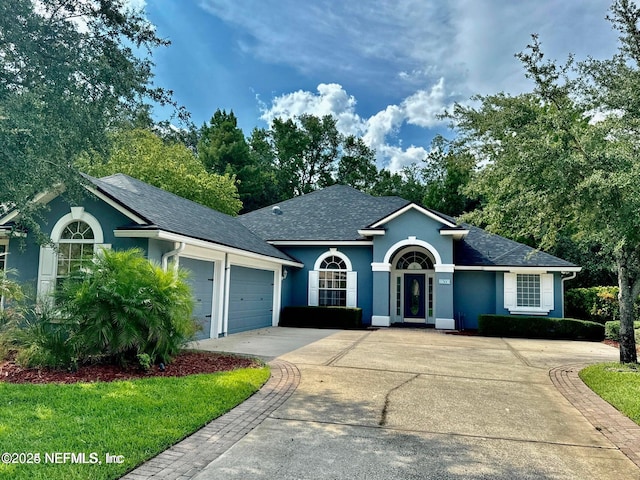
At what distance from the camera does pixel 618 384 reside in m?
7.77

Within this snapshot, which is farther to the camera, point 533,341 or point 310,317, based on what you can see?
point 310,317

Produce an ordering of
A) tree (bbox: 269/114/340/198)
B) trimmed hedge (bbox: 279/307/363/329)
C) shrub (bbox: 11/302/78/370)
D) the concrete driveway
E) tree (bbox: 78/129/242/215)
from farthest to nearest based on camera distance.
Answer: tree (bbox: 269/114/340/198)
tree (bbox: 78/129/242/215)
trimmed hedge (bbox: 279/307/363/329)
shrub (bbox: 11/302/78/370)
the concrete driveway

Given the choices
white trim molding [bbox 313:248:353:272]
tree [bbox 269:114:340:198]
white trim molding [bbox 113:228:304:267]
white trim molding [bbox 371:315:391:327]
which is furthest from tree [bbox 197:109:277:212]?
white trim molding [bbox 113:228:304:267]

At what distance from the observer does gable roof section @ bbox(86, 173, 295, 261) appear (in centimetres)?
1066

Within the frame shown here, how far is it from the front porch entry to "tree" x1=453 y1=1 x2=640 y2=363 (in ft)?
31.2

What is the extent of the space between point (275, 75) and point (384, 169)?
1062 inches

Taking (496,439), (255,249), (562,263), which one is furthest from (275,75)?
(496,439)

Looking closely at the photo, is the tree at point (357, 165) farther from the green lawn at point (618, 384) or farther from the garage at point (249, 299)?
the green lawn at point (618, 384)

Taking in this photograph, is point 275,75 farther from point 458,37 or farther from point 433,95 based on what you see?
point 458,37

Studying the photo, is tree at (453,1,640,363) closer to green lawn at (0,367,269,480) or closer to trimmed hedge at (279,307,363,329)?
green lawn at (0,367,269,480)

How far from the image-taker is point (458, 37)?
13.2 m

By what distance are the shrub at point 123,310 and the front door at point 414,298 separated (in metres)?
13.6

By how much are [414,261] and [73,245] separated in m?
14.0

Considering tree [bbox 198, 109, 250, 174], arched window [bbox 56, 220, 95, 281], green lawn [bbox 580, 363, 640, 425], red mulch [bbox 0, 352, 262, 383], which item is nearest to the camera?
A: green lawn [bbox 580, 363, 640, 425]
